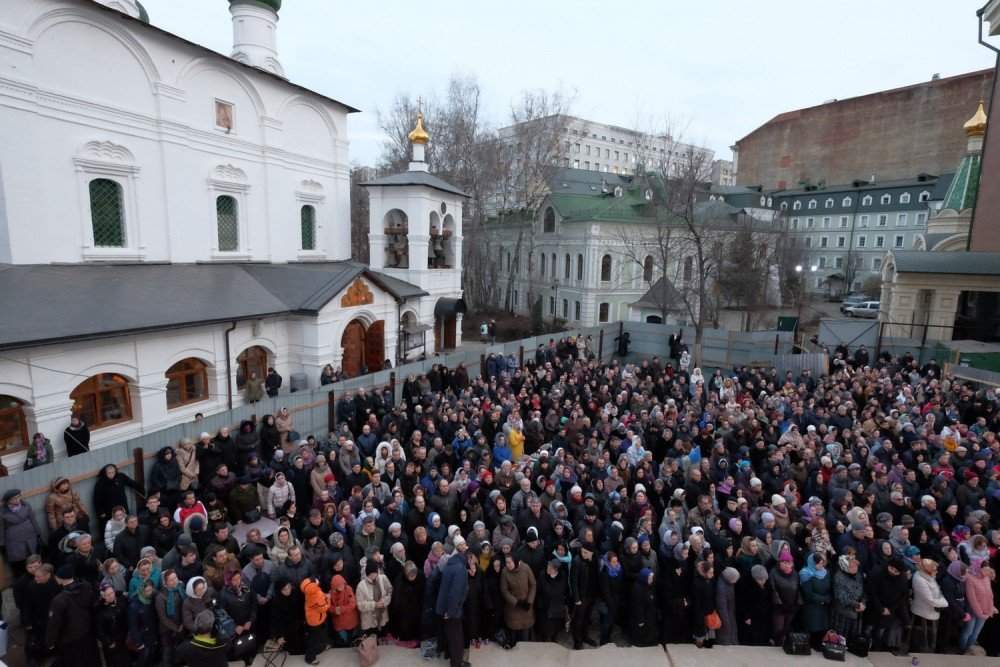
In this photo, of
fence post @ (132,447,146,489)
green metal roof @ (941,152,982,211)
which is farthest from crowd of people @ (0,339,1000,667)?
green metal roof @ (941,152,982,211)

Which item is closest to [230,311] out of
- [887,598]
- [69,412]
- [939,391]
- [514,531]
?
[69,412]

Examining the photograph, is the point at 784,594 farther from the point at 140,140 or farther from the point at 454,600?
the point at 140,140

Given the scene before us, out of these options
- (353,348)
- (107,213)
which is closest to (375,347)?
(353,348)

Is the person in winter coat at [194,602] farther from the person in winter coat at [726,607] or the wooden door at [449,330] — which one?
the wooden door at [449,330]

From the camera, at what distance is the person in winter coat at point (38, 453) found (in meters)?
8.70

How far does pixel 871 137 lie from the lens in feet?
174

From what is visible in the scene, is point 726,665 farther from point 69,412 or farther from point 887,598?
point 69,412

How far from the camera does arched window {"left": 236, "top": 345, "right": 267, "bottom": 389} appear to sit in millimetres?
13836

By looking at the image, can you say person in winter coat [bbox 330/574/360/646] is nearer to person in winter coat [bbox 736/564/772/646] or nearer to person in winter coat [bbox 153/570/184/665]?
person in winter coat [bbox 153/570/184/665]

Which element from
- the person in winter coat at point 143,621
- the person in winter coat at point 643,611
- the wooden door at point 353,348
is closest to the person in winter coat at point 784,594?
the person in winter coat at point 643,611

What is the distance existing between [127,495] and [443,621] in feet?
17.3

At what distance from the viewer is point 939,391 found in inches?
510

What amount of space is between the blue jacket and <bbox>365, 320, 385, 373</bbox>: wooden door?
1193 centimetres

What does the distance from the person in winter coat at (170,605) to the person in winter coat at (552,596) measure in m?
3.66
